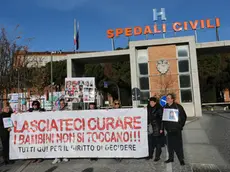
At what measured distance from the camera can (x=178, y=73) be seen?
23.3 meters

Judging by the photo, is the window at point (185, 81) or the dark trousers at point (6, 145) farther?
the window at point (185, 81)

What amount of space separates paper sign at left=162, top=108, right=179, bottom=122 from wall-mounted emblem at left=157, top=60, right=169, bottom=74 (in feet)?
56.9

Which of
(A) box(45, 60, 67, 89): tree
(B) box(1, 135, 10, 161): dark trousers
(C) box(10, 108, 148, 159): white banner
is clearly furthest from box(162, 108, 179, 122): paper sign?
(A) box(45, 60, 67, 89): tree

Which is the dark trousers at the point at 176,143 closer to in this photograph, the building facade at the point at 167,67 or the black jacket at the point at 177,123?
the black jacket at the point at 177,123

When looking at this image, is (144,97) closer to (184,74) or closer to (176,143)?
(184,74)

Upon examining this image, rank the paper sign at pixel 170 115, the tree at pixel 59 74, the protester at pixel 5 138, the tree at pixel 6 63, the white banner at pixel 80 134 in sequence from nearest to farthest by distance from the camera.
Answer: the paper sign at pixel 170 115
the white banner at pixel 80 134
the protester at pixel 5 138
the tree at pixel 6 63
the tree at pixel 59 74

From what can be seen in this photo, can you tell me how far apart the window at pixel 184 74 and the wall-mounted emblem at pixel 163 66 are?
1269 mm

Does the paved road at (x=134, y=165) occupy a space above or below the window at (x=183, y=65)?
below

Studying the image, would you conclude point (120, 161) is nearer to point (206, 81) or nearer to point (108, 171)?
point (108, 171)

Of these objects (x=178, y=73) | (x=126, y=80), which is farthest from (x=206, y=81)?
(x=178, y=73)

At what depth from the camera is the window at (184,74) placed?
23.0m

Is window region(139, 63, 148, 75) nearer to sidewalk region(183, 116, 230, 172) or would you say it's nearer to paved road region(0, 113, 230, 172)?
sidewalk region(183, 116, 230, 172)

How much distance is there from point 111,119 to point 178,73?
17.7 m

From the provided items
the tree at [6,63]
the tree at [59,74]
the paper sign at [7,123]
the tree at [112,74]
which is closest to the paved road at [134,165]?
the paper sign at [7,123]
